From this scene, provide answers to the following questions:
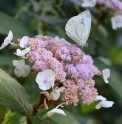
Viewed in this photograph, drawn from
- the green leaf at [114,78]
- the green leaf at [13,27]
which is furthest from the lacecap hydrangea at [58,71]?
the green leaf at [114,78]

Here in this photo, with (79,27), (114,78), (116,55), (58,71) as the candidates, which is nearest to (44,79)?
(58,71)

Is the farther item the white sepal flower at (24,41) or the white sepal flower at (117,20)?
the white sepal flower at (117,20)

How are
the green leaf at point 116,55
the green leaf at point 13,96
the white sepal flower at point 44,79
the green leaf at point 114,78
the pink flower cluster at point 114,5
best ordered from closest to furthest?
1. the white sepal flower at point 44,79
2. the green leaf at point 13,96
3. the pink flower cluster at point 114,5
4. the green leaf at point 114,78
5. the green leaf at point 116,55

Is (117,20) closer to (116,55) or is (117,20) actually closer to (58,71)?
(58,71)

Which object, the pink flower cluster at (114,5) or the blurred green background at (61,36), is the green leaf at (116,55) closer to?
the blurred green background at (61,36)

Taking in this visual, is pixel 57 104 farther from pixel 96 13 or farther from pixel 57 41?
pixel 96 13

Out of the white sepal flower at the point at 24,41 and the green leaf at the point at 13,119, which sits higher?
the white sepal flower at the point at 24,41
